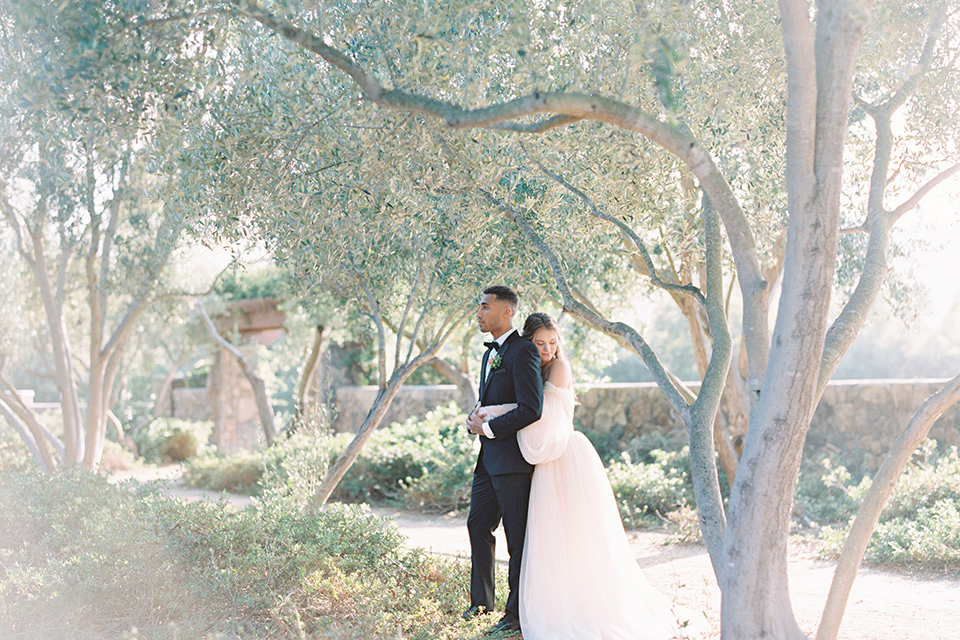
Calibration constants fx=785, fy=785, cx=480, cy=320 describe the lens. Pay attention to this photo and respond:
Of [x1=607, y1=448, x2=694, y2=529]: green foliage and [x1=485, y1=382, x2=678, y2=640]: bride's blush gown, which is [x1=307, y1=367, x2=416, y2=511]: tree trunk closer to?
[x1=485, y1=382, x2=678, y2=640]: bride's blush gown

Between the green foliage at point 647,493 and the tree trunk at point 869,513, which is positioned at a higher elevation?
the tree trunk at point 869,513

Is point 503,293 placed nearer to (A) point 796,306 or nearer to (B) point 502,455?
(B) point 502,455

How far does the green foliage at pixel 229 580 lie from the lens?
4348 millimetres

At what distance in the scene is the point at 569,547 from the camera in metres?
4.50

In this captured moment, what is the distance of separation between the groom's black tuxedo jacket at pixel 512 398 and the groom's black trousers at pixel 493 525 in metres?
0.09

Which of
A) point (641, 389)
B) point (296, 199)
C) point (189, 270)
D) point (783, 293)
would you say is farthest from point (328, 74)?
point (189, 270)

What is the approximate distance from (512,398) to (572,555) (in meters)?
0.96

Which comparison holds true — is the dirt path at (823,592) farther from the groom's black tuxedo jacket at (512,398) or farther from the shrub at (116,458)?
the shrub at (116,458)

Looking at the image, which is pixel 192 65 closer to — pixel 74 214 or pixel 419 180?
pixel 419 180

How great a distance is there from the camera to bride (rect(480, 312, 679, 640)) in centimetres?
431

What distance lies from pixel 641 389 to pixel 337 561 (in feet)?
25.8

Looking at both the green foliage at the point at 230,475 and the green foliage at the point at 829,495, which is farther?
the green foliage at the point at 230,475

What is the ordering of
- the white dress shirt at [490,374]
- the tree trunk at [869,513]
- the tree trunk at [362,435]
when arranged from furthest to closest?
the tree trunk at [362,435] < the white dress shirt at [490,374] < the tree trunk at [869,513]

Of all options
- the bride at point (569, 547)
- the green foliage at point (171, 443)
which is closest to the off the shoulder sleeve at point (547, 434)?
the bride at point (569, 547)
